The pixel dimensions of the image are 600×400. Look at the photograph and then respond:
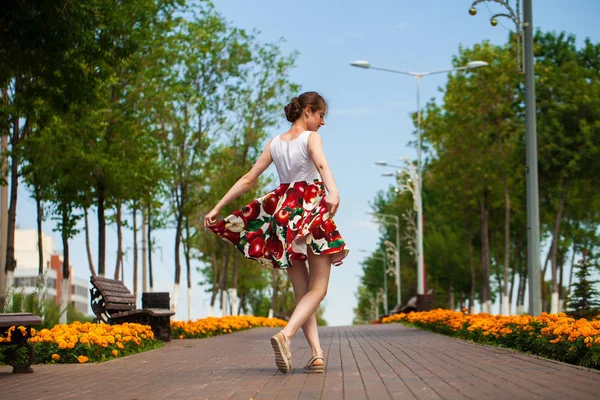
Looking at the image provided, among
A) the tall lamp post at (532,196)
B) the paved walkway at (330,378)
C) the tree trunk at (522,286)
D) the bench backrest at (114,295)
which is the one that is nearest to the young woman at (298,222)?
the paved walkway at (330,378)

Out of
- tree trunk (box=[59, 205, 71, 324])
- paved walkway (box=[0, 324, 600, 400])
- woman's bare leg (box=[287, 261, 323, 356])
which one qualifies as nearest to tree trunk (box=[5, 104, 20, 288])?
tree trunk (box=[59, 205, 71, 324])

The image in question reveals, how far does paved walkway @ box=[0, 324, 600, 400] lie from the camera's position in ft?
23.2

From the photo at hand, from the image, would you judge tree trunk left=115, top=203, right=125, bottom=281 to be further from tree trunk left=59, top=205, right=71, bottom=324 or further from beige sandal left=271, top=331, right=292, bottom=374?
beige sandal left=271, top=331, right=292, bottom=374

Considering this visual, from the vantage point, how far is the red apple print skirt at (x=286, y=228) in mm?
8508

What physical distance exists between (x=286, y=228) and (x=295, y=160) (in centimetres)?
62

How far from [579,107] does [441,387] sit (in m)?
31.3

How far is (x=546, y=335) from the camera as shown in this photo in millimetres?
10742

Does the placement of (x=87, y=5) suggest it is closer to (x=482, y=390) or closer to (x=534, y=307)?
(x=534, y=307)

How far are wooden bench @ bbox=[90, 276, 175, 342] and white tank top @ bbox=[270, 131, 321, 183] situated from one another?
750cm

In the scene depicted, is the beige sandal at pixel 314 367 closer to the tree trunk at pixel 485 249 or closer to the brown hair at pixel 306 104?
the brown hair at pixel 306 104

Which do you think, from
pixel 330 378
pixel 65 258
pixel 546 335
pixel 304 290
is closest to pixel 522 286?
pixel 65 258

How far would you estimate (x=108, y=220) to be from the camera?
3919 centimetres

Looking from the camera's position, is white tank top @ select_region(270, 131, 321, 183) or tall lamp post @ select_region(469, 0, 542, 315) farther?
tall lamp post @ select_region(469, 0, 542, 315)

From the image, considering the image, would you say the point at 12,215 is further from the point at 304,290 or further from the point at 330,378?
the point at 330,378
